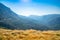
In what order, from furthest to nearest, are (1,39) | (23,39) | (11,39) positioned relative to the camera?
(23,39), (11,39), (1,39)

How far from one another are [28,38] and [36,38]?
37.9 inches

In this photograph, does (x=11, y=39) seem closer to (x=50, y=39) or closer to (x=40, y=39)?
(x=40, y=39)

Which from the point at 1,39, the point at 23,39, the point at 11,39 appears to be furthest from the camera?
the point at 23,39

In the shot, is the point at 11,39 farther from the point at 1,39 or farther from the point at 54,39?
the point at 54,39

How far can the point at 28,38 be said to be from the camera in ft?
44.5

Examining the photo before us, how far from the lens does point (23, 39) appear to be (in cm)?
1341

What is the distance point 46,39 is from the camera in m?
13.0

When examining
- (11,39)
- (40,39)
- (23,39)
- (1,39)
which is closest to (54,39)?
(40,39)

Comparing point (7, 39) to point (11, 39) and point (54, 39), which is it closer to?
point (11, 39)

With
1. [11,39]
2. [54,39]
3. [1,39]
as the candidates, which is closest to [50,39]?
[54,39]

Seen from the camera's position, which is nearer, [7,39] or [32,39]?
[7,39]

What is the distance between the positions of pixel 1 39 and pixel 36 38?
421 cm

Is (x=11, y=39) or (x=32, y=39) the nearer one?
(x=11, y=39)

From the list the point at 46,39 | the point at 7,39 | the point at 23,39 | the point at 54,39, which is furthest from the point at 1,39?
the point at 54,39
